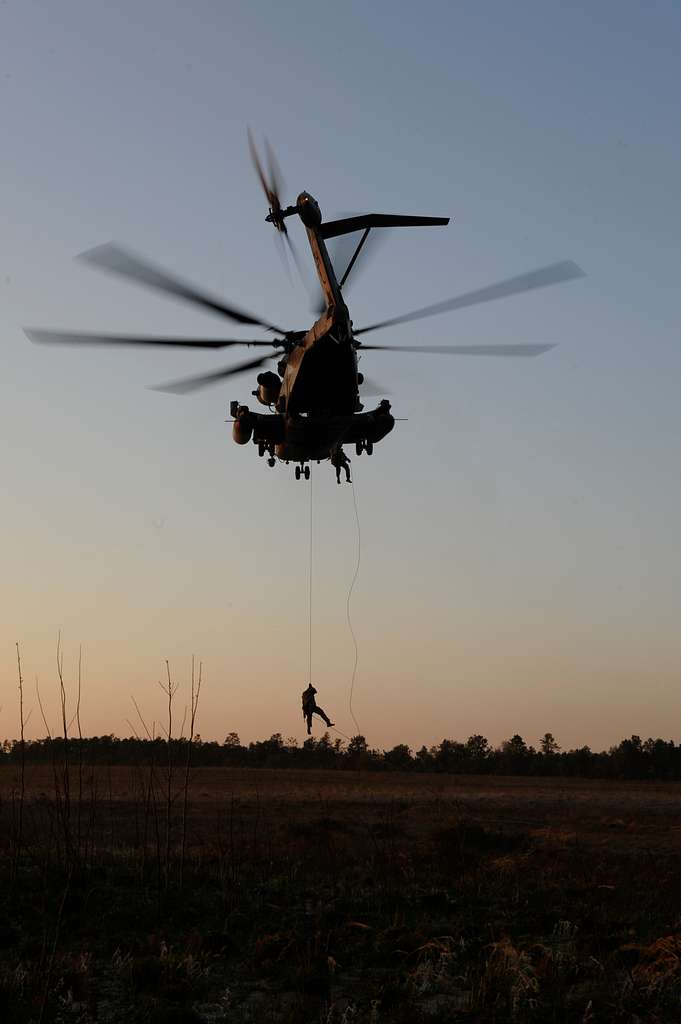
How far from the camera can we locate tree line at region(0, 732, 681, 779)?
74.9 m

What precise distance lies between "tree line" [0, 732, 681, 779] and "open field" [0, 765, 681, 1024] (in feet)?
144

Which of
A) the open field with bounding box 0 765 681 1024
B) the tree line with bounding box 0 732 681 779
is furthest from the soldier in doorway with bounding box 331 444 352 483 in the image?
the tree line with bounding box 0 732 681 779

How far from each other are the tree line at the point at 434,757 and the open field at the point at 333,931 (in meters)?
44.0

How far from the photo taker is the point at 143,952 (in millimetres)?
14156

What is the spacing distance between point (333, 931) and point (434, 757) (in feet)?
261

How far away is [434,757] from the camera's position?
9250 centimetres

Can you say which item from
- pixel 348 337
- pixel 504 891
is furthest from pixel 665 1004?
pixel 348 337

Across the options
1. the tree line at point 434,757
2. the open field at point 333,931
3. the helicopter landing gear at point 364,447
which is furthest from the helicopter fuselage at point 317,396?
the tree line at point 434,757

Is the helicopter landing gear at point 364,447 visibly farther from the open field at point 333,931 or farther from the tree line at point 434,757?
the tree line at point 434,757

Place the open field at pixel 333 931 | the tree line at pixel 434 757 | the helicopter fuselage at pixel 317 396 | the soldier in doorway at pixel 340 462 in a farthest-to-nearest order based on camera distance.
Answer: the tree line at pixel 434 757 → the soldier in doorway at pixel 340 462 → the helicopter fuselage at pixel 317 396 → the open field at pixel 333 931

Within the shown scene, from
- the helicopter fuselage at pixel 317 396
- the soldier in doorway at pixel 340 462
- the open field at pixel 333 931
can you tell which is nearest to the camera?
the open field at pixel 333 931

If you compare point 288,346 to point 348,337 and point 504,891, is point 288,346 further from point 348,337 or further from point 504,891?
point 504,891

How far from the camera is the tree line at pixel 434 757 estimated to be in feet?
246

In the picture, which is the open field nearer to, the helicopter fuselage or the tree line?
the helicopter fuselage
